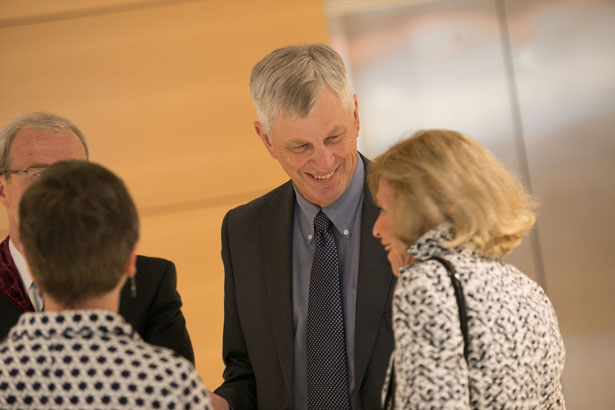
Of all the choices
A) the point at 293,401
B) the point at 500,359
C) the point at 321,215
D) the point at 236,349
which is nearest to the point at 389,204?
the point at 500,359

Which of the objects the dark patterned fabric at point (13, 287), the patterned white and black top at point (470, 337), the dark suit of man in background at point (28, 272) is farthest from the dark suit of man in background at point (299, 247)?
the dark patterned fabric at point (13, 287)

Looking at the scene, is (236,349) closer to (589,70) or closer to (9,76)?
(9,76)

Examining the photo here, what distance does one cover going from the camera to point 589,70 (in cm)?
496

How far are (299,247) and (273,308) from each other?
0.73ft

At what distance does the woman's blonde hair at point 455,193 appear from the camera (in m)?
1.68

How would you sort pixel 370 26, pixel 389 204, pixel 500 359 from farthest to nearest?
1. pixel 370 26
2. pixel 389 204
3. pixel 500 359

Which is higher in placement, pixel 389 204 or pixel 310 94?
pixel 310 94

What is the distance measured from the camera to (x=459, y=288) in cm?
157

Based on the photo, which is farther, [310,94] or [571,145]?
[571,145]

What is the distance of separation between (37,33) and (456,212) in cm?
256

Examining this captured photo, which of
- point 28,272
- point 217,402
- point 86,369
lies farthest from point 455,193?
point 28,272

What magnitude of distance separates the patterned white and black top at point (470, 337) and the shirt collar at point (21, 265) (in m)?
1.24

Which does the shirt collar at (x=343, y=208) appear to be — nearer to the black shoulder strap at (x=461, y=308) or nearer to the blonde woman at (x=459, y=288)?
the blonde woman at (x=459, y=288)

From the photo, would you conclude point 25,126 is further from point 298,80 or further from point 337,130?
point 337,130
